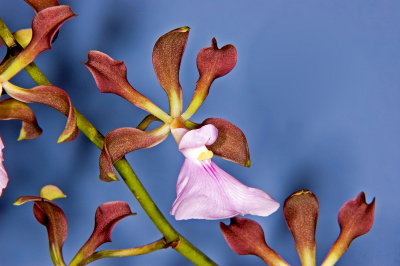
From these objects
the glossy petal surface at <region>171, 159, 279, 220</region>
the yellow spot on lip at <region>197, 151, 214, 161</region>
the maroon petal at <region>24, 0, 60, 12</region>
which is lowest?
the glossy petal surface at <region>171, 159, 279, 220</region>

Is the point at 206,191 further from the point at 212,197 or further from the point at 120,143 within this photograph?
the point at 120,143

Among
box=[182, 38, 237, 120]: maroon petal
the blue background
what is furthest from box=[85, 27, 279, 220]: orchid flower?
the blue background

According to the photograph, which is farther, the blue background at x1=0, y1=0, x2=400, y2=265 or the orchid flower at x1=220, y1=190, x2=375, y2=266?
the blue background at x1=0, y1=0, x2=400, y2=265

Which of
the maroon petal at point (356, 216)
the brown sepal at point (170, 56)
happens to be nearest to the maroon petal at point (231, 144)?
the brown sepal at point (170, 56)

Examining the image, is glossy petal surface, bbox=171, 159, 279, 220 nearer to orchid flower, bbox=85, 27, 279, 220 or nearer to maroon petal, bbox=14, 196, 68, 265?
orchid flower, bbox=85, 27, 279, 220

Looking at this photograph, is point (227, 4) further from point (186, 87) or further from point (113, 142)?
point (113, 142)

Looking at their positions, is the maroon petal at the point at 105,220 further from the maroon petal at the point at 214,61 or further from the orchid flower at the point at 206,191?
the maroon petal at the point at 214,61

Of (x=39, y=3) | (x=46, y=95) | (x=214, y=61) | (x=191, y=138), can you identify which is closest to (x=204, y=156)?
(x=191, y=138)
